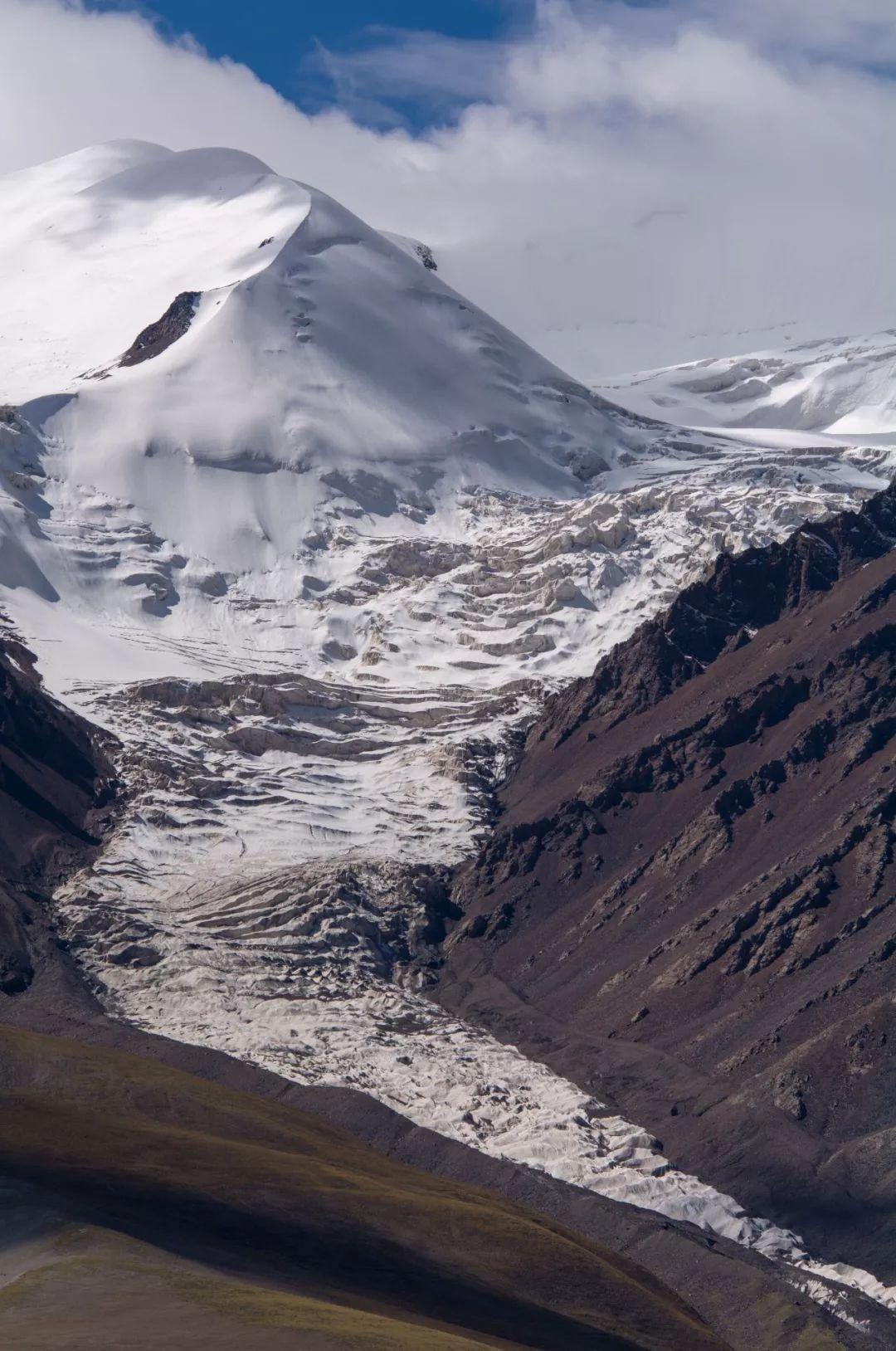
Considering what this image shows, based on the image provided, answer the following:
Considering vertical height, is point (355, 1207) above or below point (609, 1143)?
above

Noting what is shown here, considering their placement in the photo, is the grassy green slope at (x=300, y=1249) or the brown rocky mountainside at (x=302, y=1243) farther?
the grassy green slope at (x=300, y=1249)

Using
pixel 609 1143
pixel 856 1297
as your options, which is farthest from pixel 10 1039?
pixel 856 1297

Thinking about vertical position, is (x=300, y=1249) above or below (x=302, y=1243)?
above

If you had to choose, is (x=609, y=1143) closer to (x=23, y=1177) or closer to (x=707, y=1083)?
(x=707, y=1083)

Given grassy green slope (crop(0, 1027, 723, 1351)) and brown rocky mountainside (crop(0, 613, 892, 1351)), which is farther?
grassy green slope (crop(0, 1027, 723, 1351))

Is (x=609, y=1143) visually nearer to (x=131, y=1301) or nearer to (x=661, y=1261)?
(x=661, y=1261)

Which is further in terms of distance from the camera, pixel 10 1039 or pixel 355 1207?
pixel 10 1039

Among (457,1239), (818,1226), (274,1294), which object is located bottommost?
(818,1226)

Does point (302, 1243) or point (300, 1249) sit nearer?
point (300, 1249)

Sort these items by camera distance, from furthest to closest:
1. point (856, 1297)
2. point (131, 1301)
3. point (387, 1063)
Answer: point (387, 1063) < point (856, 1297) < point (131, 1301)

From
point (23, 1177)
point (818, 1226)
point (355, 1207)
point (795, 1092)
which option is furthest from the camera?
point (795, 1092)
